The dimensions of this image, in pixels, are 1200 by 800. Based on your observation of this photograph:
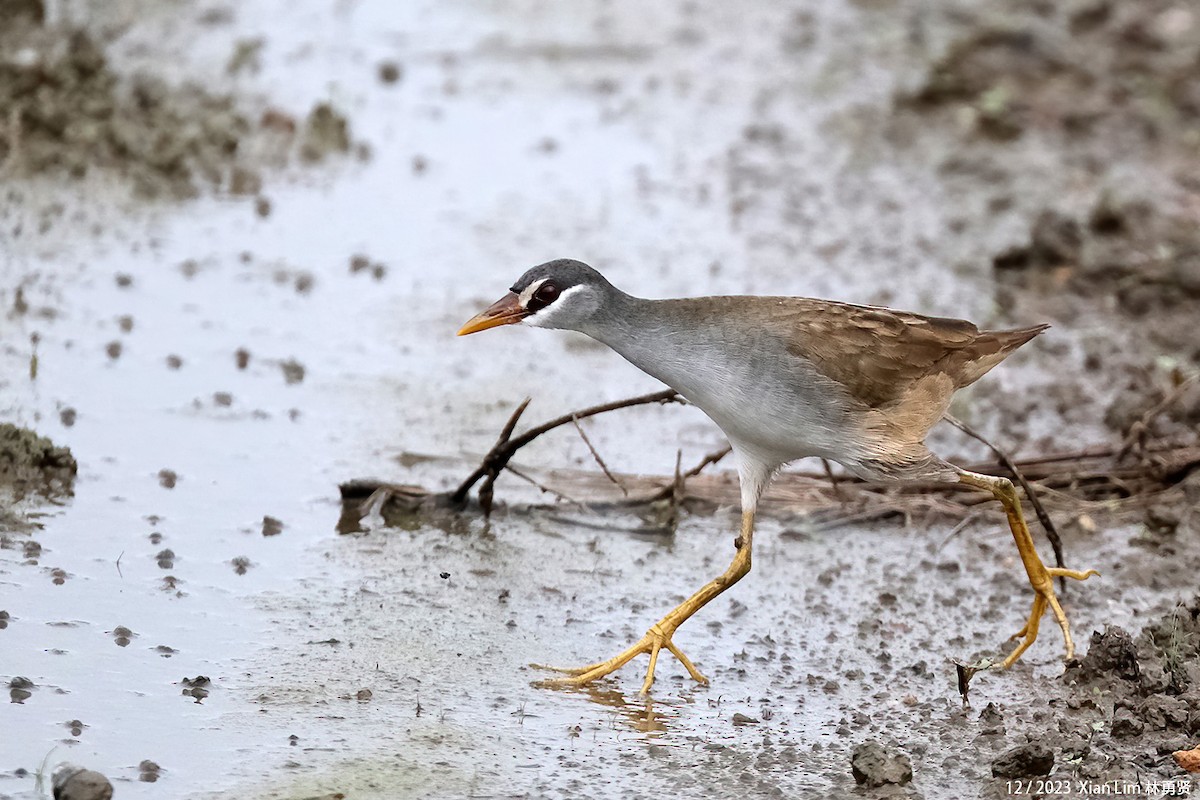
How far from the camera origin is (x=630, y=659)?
5445 mm

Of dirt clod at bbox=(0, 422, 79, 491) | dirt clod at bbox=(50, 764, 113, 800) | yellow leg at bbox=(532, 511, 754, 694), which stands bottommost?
dirt clod at bbox=(50, 764, 113, 800)

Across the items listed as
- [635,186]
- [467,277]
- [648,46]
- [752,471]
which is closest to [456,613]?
[752,471]

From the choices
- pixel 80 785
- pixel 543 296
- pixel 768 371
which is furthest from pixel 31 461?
pixel 768 371

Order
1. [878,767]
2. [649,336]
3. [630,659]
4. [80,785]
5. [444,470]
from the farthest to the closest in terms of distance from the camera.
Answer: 1. [444,470]
2. [630,659]
3. [649,336]
4. [878,767]
5. [80,785]

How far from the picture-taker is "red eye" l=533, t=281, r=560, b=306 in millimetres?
5395

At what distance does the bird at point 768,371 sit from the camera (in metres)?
5.27

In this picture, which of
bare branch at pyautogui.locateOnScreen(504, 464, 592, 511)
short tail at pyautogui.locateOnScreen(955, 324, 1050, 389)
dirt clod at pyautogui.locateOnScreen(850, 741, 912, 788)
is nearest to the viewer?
dirt clod at pyautogui.locateOnScreen(850, 741, 912, 788)

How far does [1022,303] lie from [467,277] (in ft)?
9.27

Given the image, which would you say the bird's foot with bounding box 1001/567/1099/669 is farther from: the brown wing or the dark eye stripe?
the dark eye stripe

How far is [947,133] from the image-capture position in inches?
444

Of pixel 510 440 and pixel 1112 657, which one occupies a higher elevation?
pixel 510 440

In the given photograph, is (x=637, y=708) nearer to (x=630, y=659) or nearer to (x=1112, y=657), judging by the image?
(x=630, y=659)

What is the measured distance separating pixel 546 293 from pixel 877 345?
41.7 inches

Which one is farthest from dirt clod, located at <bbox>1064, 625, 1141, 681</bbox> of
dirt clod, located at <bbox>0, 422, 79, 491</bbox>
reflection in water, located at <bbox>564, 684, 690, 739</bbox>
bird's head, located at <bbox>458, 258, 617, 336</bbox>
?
dirt clod, located at <bbox>0, 422, 79, 491</bbox>
